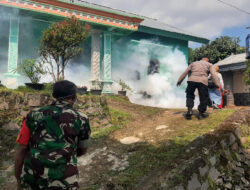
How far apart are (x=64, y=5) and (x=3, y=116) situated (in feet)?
17.4

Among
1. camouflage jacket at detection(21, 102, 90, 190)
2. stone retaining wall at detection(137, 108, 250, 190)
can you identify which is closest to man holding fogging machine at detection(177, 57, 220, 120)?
stone retaining wall at detection(137, 108, 250, 190)

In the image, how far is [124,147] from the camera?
470cm

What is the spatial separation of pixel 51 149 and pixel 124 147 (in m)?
3.08

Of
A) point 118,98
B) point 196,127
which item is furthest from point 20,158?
point 118,98

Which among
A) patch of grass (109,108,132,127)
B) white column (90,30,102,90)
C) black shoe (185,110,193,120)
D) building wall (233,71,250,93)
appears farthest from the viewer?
building wall (233,71,250,93)

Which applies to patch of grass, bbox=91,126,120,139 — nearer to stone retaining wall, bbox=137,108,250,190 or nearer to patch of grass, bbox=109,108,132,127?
patch of grass, bbox=109,108,132,127

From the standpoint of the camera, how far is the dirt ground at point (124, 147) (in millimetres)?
3381

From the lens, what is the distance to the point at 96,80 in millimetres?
10109

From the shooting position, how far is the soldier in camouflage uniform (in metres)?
1.73

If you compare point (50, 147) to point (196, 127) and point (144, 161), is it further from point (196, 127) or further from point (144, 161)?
point (196, 127)

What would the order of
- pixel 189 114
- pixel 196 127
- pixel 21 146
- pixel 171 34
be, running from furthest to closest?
pixel 171 34
pixel 189 114
pixel 196 127
pixel 21 146

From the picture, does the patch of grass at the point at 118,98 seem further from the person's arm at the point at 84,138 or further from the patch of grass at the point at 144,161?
the person's arm at the point at 84,138

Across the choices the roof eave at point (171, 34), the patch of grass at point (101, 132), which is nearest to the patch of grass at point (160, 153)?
the patch of grass at point (101, 132)

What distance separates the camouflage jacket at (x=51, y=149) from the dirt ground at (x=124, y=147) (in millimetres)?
1506
